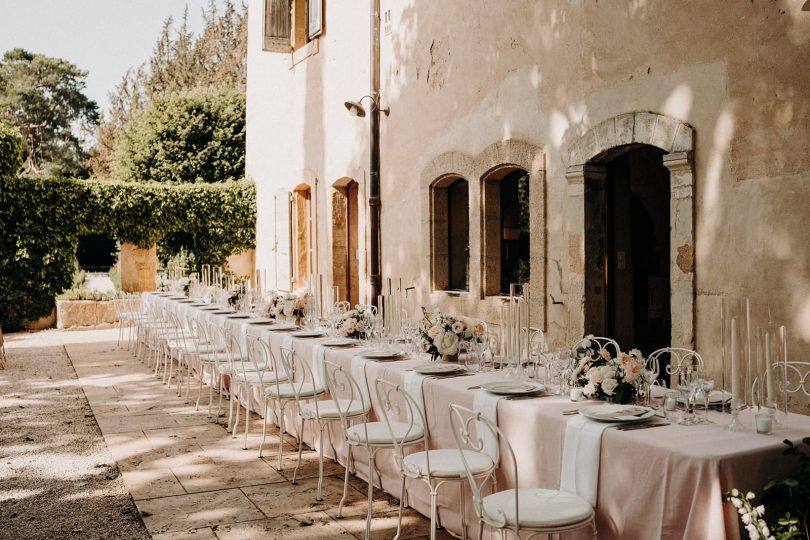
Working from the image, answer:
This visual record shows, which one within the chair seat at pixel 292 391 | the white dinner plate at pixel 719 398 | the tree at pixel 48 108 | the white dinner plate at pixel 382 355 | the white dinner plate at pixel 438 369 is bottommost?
the chair seat at pixel 292 391

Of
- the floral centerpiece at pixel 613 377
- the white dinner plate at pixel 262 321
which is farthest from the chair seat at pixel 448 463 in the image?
the white dinner plate at pixel 262 321

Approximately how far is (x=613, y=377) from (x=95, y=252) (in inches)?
946

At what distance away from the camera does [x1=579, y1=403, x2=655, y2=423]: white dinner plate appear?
292cm

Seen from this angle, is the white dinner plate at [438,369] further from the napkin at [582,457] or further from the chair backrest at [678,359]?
the napkin at [582,457]

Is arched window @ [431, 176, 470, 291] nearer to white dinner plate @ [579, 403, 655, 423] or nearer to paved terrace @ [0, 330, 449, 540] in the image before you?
paved terrace @ [0, 330, 449, 540]

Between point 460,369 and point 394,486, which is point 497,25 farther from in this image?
point 394,486

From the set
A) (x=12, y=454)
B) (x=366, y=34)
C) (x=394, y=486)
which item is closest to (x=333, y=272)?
(x=366, y=34)

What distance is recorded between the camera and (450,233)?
8.48 m

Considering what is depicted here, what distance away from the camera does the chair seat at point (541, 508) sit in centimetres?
267

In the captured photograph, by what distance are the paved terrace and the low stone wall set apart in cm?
614

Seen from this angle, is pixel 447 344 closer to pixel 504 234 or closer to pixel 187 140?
pixel 504 234

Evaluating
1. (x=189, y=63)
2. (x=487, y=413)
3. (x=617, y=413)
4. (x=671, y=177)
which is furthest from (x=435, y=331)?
(x=189, y=63)

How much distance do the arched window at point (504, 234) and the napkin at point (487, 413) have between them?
4099mm

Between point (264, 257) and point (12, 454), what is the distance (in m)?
8.81
